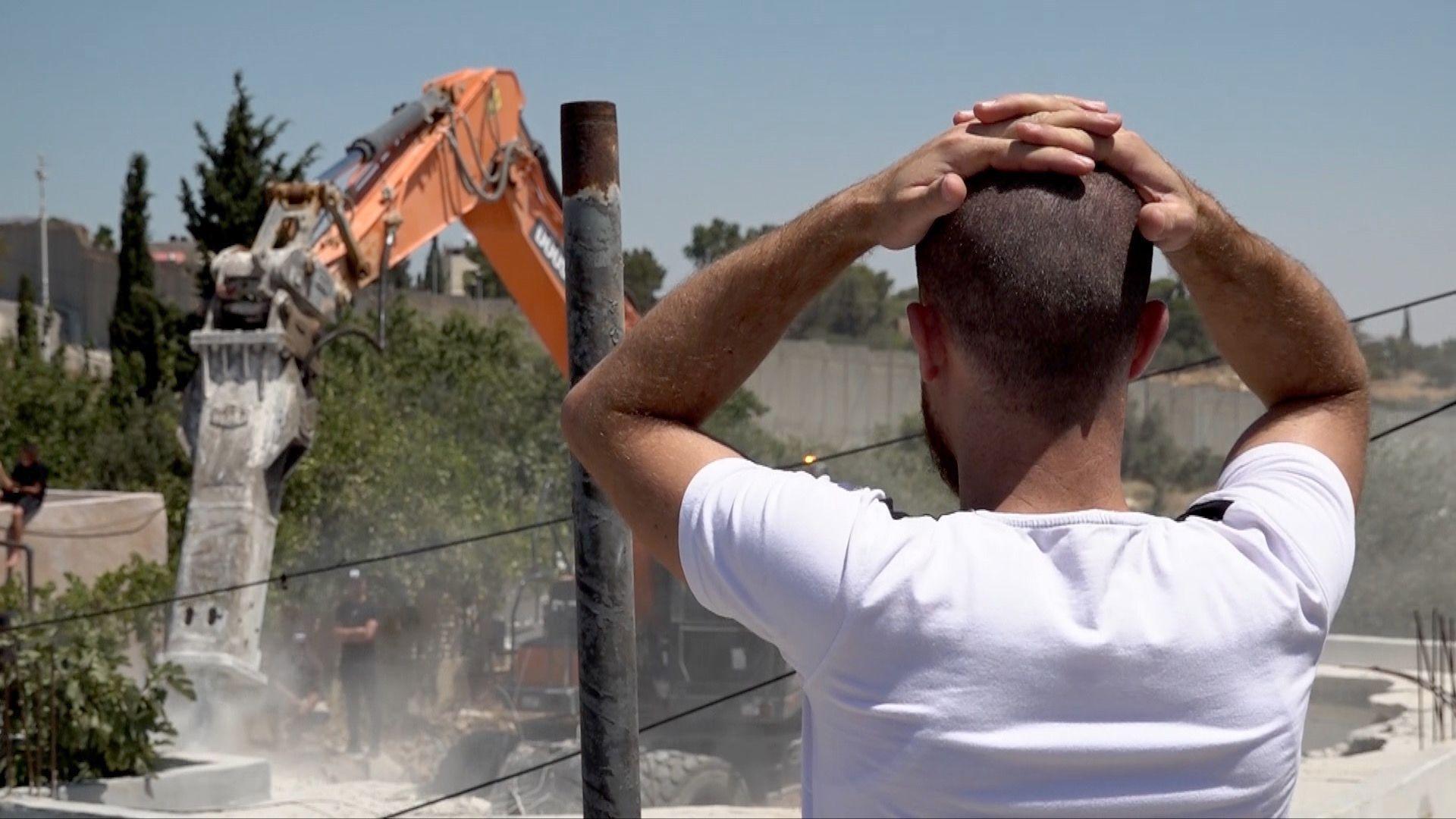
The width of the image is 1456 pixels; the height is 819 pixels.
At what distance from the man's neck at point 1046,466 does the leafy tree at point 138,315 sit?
1041 inches

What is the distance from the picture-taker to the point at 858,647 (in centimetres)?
150

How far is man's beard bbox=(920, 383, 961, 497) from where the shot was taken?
5.63 feet

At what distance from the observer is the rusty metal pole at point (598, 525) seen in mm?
3492

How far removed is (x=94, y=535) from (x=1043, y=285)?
14.3 metres

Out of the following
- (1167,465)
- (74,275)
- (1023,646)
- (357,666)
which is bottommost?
(357,666)

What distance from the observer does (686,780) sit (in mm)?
10797

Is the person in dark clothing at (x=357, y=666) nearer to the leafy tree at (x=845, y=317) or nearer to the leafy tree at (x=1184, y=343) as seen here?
the leafy tree at (x=1184, y=343)

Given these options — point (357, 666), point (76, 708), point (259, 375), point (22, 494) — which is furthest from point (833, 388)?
point (76, 708)

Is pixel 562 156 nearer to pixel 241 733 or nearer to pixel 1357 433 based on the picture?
pixel 1357 433

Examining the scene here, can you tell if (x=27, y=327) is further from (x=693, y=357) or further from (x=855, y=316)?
(x=693, y=357)

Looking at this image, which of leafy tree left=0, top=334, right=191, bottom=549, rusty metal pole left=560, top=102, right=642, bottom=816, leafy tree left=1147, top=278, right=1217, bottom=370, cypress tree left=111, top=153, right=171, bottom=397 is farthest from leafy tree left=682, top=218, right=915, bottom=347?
rusty metal pole left=560, top=102, right=642, bottom=816

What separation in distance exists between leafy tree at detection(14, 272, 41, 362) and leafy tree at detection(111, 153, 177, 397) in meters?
1.38

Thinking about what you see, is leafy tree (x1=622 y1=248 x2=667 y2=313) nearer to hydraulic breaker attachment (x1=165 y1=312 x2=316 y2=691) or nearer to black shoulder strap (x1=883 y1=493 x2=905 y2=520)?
hydraulic breaker attachment (x1=165 y1=312 x2=316 y2=691)

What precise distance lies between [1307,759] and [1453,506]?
17.4 meters
